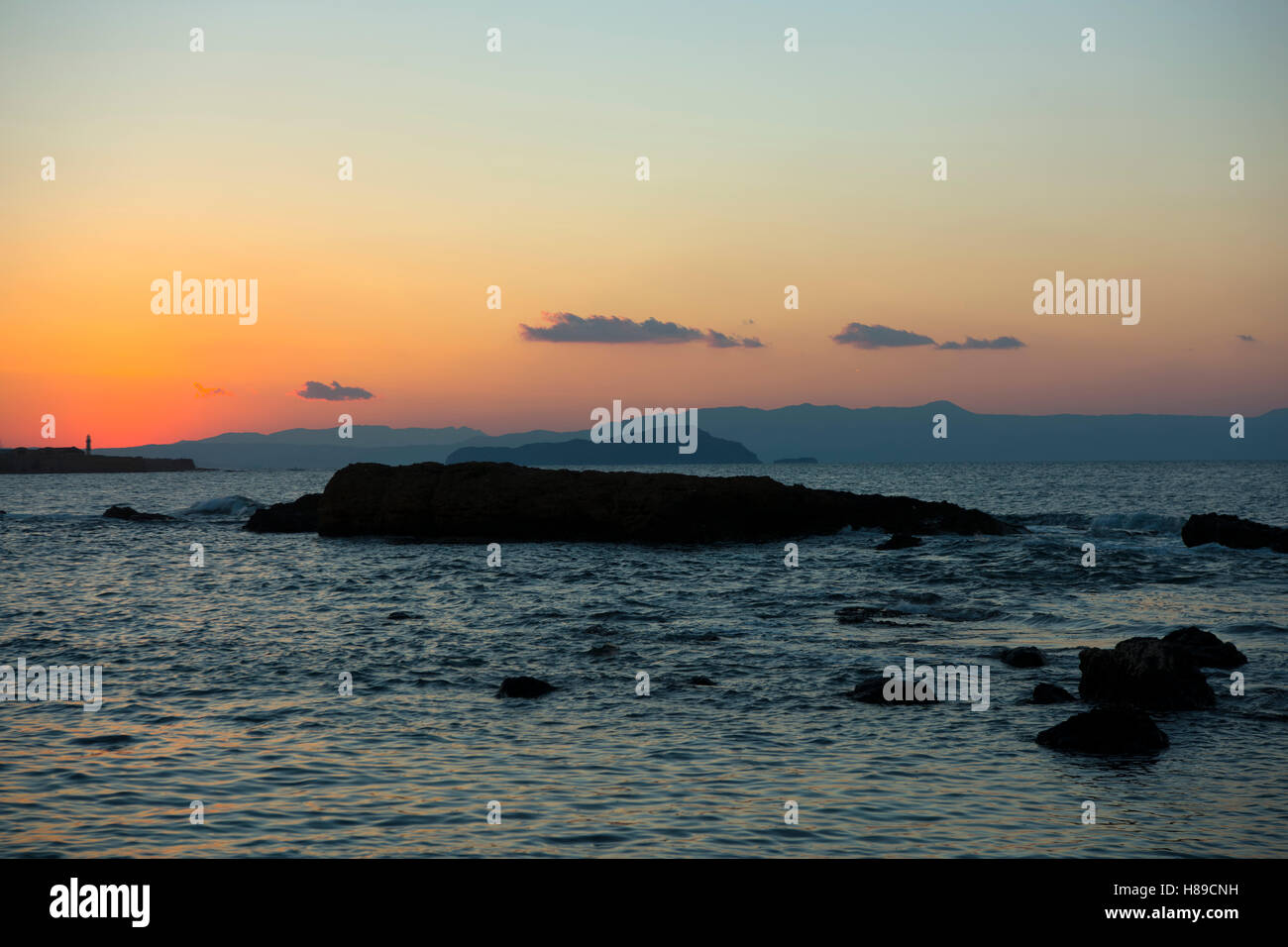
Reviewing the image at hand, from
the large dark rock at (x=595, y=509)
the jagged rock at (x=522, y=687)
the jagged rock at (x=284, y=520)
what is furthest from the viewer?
the jagged rock at (x=284, y=520)

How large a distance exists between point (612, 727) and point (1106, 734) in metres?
6.40

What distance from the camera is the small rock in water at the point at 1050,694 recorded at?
15930 mm

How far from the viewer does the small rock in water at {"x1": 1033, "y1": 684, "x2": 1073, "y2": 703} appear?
15930 millimetres

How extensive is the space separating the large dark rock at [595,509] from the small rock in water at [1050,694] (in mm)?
32652

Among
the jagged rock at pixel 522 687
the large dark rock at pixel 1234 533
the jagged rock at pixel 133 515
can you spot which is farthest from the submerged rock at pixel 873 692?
the jagged rock at pixel 133 515

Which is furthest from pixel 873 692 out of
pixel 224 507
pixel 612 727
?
pixel 224 507

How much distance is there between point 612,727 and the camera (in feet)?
46.9

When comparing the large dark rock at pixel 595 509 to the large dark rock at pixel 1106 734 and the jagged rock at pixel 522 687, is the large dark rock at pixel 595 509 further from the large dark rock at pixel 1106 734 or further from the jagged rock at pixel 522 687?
the large dark rock at pixel 1106 734

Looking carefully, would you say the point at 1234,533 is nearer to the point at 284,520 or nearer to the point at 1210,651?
the point at 1210,651

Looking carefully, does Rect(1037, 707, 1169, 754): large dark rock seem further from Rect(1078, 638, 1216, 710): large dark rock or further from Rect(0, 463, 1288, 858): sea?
Rect(1078, 638, 1216, 710): large dark rock

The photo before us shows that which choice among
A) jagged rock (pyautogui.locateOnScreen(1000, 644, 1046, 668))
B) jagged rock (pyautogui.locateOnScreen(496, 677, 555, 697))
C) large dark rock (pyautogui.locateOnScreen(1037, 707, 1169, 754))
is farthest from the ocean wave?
large dark rock (pyautogui.locateOnScreen(1037, 707, 1169, 754))

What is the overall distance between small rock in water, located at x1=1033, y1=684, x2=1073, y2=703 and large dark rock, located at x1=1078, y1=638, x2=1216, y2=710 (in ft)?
1.47
